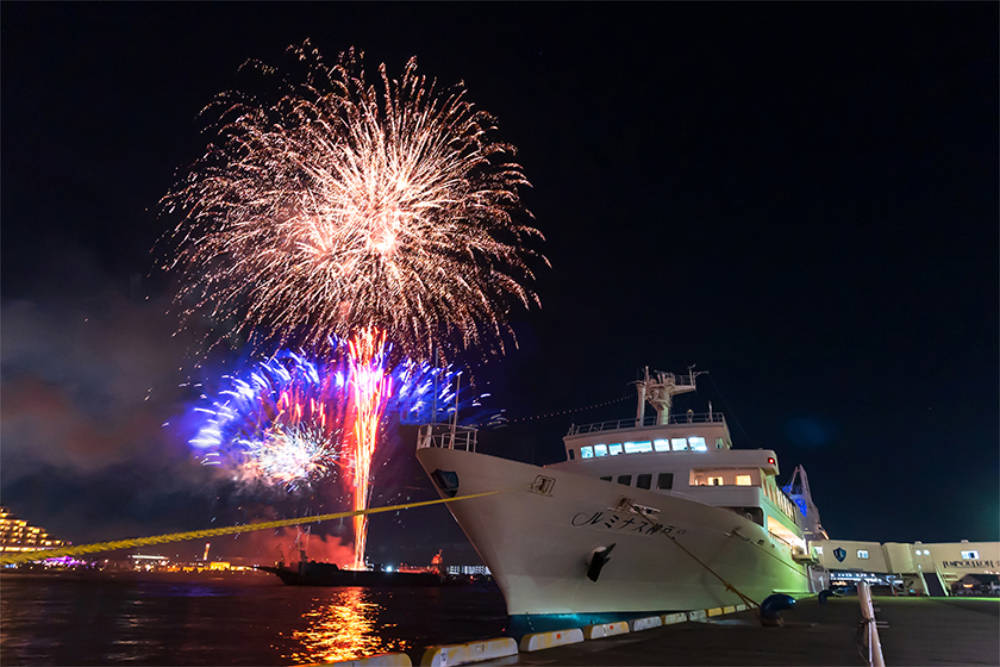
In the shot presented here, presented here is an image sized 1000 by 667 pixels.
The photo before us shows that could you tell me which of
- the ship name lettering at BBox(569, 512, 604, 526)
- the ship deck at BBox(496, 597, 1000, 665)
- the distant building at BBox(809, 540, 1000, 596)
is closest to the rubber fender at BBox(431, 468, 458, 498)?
the ship name lettering at BBox(569, 512, 604, 526)

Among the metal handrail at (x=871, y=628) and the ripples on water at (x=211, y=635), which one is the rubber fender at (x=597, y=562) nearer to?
the ripples on water at (x=211, y=635)

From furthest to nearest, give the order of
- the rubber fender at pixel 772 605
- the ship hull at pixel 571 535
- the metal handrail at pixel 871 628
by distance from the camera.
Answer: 1. the ship hull at pixel 571 535
2. the rubber fender at pixel 772 605
3. the metal handrail at pixel 871 628

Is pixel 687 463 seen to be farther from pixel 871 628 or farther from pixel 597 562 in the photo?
pixel 871 628

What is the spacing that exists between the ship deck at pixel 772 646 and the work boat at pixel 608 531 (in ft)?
7.46

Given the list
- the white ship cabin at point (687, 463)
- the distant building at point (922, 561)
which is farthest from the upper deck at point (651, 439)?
the distant building at point (922, 561)

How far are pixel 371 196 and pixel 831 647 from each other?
20796 millimetres

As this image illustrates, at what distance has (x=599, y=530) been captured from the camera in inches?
683

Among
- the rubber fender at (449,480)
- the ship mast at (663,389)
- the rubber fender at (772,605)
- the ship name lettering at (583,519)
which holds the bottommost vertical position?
the rubber fender at (772,605)

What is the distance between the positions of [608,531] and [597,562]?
3.07 feet

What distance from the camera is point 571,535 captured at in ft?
56.1

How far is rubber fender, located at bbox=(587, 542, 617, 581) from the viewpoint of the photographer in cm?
1722

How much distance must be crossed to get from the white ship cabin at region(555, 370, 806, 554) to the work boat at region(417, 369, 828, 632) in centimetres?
6

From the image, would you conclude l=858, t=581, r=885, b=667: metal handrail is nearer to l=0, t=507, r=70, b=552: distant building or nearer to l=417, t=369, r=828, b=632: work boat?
l=417, t=369, r=828, b=632: work boat

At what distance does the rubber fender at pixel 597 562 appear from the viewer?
17.2 m
